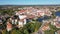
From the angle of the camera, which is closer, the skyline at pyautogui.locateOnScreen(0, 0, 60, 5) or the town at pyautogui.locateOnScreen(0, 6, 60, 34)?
the town at pyautogui.locateOnScreen(0, 6, 60, 34)

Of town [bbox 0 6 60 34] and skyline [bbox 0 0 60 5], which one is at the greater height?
skyline [bbox 0 0 60 5]

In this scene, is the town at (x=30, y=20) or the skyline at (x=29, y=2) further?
the skyline at (x=29, y=2)

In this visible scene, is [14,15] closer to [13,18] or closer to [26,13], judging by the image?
[13,18]

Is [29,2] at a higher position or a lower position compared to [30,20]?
higher

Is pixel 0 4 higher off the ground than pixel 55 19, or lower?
higher

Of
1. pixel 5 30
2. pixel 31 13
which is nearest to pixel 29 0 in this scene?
pixel 31 13

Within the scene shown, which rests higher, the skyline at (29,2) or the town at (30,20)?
the skyline at (29,2)

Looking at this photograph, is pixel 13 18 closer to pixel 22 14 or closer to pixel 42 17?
pixel 22 14

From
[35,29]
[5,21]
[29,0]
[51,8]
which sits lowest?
[35,29]

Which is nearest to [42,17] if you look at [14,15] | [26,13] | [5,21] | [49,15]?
[49,15]
